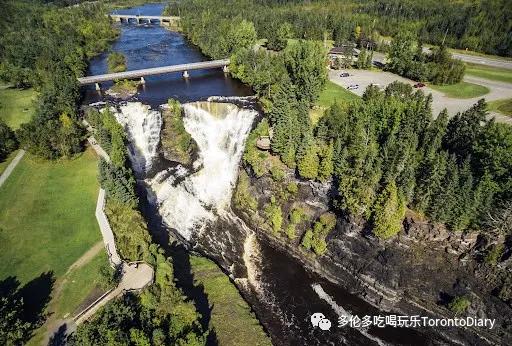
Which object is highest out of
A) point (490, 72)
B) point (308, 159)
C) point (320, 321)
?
point (490, 72)

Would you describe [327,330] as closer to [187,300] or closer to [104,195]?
[187,300]

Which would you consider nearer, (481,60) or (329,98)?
(329,98)

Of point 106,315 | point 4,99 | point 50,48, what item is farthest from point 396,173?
point 50,48

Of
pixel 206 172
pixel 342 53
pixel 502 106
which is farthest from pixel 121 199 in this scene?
pixel 342 53

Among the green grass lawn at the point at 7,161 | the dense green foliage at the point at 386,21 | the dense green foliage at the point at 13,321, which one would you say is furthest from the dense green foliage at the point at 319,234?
the dense green foliage at the point at 386,21

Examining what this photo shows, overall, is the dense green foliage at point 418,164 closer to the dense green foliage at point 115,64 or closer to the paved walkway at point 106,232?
the paved walkway at point 106,232

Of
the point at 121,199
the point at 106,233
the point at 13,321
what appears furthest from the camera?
the point at 121,199

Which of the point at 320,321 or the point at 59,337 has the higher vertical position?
the point at 59,337

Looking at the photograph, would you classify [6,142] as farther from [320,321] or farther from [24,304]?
[320,321]
